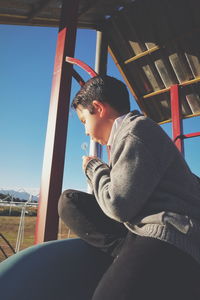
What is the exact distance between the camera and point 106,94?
1051mm

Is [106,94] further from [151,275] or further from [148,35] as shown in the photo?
[148,35]

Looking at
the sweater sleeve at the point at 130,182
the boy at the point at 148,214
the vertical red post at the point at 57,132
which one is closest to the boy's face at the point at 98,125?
the boy at the point at 148,214

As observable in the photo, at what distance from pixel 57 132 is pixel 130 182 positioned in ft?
3.83

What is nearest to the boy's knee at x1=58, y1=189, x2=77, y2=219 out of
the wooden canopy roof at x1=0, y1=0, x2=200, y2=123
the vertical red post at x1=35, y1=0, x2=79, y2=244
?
the vertical red post at x1=35, y1=0, x2=79, y2=244

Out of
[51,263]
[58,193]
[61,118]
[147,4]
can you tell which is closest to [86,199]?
[51,263]

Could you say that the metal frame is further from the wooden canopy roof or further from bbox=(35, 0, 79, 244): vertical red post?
bbox=(35, 0, 79, 244): vertical red post

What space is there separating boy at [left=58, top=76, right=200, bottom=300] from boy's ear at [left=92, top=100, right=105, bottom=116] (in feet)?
0.51

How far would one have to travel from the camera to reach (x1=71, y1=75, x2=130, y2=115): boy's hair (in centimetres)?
105

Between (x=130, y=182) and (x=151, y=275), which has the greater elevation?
(x=130, y=182)

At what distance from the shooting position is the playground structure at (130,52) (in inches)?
71.0

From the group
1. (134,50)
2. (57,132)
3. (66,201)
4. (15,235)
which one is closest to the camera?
(66,201)

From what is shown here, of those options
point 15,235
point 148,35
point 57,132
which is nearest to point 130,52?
point 148,35

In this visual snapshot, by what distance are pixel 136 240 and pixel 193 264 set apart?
0.50 ft

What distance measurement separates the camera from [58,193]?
1.68 metres
